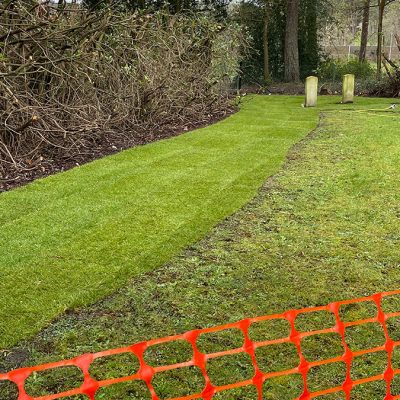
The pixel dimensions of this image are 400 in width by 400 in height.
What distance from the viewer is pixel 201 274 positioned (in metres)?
4.17

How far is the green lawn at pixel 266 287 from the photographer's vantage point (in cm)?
290

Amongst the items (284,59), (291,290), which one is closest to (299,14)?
(284,59)

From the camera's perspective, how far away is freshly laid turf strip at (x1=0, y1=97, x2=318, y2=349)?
3830 mm

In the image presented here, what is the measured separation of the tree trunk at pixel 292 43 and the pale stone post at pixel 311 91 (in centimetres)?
729

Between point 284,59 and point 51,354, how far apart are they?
70.6 ft

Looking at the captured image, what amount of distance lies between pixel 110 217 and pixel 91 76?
15.2ft

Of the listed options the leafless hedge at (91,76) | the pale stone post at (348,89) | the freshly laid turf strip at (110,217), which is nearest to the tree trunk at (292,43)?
the pale stone post at (348,89)

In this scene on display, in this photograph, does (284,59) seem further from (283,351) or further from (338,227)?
(283,351)

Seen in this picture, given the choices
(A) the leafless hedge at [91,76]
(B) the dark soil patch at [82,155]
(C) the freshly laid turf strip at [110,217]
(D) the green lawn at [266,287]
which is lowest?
(D) the green lawn at [266,287]

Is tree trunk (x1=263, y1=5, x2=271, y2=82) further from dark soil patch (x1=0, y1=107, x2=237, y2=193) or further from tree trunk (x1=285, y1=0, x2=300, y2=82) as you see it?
dark soil patch (x1=0, y1=107, x2=237, y2=193)

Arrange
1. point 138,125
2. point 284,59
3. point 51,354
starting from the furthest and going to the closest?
1. point 284,59
2. point 138,125
3. point 51,354

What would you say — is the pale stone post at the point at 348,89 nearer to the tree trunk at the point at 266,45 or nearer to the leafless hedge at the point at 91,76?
the leafless hedge at the point at 91,76

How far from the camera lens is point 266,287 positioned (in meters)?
3.92

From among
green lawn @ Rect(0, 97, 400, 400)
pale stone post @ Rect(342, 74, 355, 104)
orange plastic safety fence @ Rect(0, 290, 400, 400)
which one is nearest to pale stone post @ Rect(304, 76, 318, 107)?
pale stone post @ Rect(342, 74, 355, 104)
